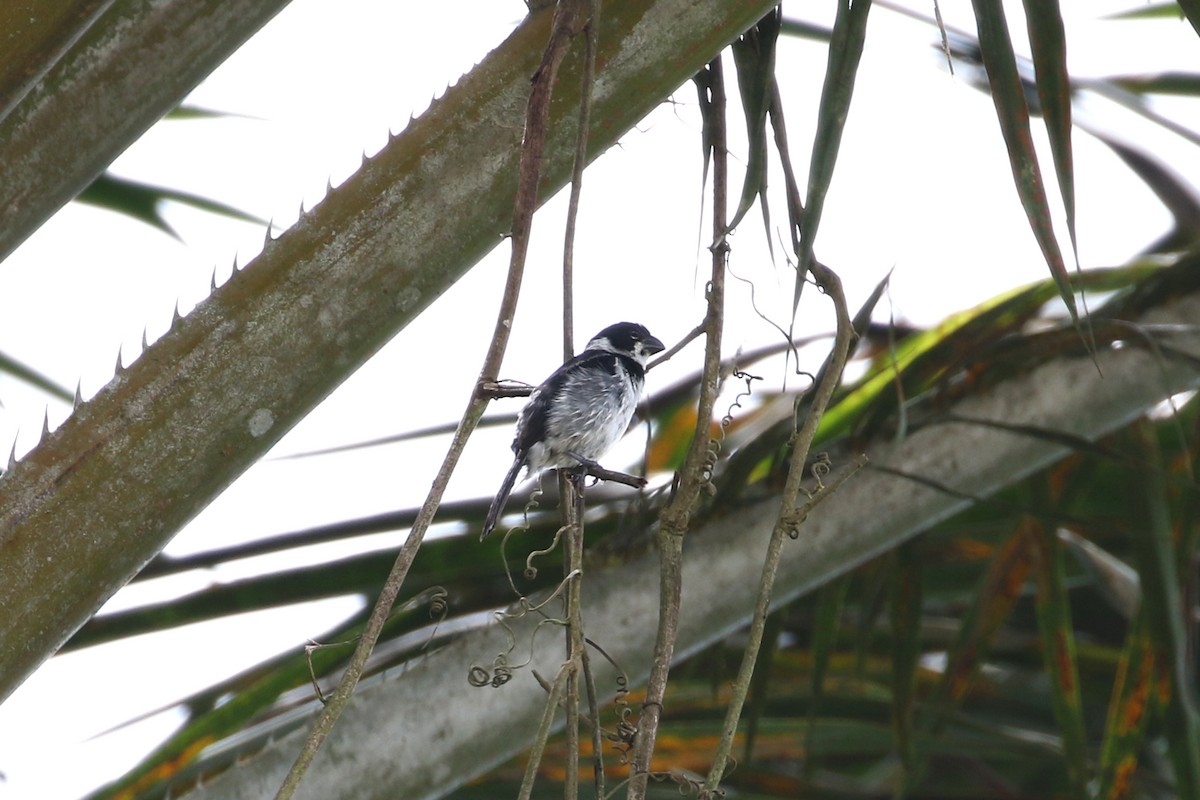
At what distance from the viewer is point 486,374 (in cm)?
133

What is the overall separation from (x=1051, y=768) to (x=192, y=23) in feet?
10.7

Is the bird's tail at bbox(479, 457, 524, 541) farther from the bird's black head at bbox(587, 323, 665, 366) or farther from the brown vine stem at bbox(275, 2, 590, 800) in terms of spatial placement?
the brown vine stem at bbox(275, 2, 590, 800)

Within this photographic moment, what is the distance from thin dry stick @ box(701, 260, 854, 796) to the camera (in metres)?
1.40

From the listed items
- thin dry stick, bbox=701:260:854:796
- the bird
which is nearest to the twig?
thin dry stick, bbox=701:260:854:796

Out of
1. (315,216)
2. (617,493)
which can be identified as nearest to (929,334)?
(617,493)

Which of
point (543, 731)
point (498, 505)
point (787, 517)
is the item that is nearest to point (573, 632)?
point (543, 731)

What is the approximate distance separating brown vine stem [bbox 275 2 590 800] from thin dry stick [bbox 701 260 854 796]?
379 mm

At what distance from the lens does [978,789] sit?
3.79m

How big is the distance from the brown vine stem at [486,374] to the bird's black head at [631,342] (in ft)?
6.87

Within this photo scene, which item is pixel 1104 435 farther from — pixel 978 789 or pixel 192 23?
pixel 192 23

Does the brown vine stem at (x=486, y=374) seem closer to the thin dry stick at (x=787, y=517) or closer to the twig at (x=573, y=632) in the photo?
the twig at (x=573, y=632)

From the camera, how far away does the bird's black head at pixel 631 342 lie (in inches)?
143

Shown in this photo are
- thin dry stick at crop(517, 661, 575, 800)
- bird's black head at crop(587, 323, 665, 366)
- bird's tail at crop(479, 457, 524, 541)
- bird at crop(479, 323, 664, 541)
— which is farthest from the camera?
bird's black head at crop(587, 323, 665, 366)

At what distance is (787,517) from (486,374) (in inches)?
16.4
